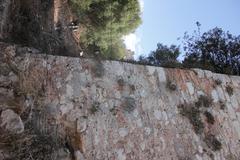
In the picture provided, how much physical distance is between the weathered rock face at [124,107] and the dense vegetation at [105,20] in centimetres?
751

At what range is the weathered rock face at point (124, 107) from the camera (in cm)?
648

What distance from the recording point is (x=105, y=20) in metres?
15.6

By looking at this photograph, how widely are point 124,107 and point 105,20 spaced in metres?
8.89

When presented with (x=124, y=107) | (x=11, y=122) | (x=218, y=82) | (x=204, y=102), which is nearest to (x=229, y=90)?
(x=218, y=82)

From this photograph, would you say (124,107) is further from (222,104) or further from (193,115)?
(222,104)

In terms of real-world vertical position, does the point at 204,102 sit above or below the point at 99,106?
above

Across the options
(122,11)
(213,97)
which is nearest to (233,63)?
(213,97)

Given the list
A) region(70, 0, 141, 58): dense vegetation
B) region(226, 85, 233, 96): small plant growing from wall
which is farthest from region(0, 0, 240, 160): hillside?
region(70, 0, 141, 58): dense vegetation

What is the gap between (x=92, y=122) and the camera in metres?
6.80

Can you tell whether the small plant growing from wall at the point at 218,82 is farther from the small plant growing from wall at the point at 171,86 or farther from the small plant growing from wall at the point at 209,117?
the small plant growing from wall at the point at 171,86

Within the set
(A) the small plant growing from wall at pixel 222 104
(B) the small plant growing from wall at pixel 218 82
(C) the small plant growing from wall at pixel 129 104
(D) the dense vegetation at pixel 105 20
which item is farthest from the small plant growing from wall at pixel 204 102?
(D) the dense vegetation at pixel 105 20

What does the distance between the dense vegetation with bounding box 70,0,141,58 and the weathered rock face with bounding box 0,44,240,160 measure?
296 inches

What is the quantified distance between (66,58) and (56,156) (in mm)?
2065

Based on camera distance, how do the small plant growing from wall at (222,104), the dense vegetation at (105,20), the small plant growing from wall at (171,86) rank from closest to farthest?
1. the small plant growing from wall at (171,86)
2. the small plant growing from wall at (222,104)
3. the dense vegetation at (105,20)
